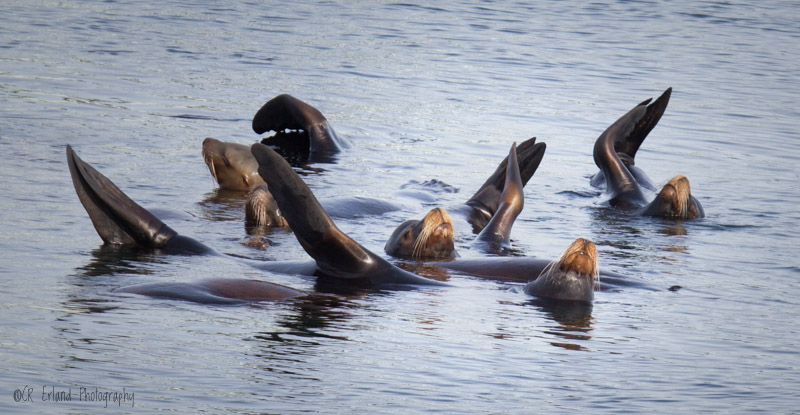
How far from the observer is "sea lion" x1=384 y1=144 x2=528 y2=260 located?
8.37 meters

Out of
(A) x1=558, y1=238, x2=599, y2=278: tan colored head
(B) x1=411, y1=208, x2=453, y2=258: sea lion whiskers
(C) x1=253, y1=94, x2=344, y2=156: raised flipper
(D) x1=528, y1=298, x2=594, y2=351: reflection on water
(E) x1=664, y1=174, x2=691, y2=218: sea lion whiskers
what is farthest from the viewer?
(C) x1=253, y1=94, x2=344, y2=156: raised flipper

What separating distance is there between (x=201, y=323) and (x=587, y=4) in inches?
1041

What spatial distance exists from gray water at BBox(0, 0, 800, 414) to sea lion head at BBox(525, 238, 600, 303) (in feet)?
0.52

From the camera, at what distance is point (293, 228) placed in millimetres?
6895

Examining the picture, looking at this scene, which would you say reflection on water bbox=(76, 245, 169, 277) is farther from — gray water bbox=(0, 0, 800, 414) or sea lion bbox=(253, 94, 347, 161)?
sea lion bbox=(253, 94, 347, 161)

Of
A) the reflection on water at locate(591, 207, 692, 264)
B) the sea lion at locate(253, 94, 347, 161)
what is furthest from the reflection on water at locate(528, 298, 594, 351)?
the sea lion at locate(253, 94, 347, 161)

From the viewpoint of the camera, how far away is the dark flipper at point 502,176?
10.1 metres

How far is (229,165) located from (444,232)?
10.9 ft

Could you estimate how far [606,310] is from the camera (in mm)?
7219

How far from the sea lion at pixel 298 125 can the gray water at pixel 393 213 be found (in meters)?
0.51

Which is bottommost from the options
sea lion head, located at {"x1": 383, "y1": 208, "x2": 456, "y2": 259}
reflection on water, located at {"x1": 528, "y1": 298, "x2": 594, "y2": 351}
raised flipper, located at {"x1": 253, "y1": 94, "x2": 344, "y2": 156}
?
reflection on water, located at {"x1": 528, "y1": 298, "x2": 594, "y2": 351}

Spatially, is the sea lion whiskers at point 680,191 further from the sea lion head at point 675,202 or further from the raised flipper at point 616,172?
the raised flipper at point 616,172

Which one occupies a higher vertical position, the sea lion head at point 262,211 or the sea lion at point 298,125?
the sea lion at point 298,125

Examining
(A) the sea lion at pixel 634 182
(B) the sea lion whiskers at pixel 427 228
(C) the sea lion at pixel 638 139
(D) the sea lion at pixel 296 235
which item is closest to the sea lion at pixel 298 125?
(C) the sea lion at pixel 638 139
